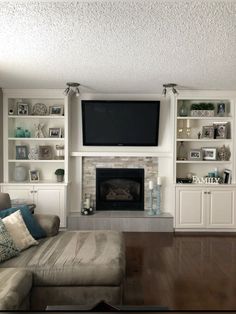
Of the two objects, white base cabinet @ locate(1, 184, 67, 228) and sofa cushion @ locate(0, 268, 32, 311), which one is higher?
white base cabinet @ locate(1, 184, 67, 228)

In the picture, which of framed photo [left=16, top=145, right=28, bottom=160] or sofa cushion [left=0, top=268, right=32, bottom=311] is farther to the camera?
framed photo [left=16, top=145, right=28, bottom=160]

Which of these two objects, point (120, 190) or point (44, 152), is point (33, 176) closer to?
point (44, 152)

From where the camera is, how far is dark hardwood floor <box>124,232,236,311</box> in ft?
9.93

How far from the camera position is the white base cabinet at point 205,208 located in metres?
5.48

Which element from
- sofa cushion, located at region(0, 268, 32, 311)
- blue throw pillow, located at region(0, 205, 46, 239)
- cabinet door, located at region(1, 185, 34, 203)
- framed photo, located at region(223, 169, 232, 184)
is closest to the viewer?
sofa cushion, located at region(0, 268, 32, 311)

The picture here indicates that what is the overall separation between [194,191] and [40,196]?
265cm

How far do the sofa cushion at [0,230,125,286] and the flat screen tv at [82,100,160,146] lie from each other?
109 inches

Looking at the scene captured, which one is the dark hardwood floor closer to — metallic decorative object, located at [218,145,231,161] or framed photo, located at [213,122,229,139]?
metallic decorative object, located at [218,145,231,161]

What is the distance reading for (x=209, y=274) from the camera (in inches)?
144

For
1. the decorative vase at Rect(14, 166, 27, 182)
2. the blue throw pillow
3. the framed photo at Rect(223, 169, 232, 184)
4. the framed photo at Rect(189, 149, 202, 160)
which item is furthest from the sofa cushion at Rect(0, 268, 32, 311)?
the framed photo at Rect(223, 169, 232, 184)

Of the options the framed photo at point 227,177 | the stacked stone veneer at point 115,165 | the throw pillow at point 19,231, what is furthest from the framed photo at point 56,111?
the framed photo at point 227,177

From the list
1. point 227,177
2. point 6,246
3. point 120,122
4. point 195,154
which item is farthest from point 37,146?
point 227,177

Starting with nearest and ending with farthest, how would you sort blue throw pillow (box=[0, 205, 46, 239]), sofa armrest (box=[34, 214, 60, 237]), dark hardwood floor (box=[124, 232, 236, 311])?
1. dark hardwood floor (box=[124, 232, 236, 311])
2. blue throw pillow (box=[0, 205, 46, 239])
3. sofa armrest (box=[34, 214, 60, 237])

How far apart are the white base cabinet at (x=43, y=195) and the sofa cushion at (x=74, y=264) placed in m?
2.15
